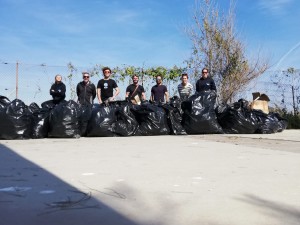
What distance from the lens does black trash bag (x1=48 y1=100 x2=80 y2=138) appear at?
6500 mm

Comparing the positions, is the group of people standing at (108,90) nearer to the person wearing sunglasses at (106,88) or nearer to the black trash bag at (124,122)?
the person wearing sunglasses at (106,88)

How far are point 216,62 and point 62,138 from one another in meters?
7.17

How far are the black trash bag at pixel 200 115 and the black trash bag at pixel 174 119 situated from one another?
0.11 metres

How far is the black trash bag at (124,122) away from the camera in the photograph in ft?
23.4

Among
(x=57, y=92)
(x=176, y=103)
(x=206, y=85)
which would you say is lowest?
(x=176, y=103)

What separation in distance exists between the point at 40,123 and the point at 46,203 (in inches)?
186

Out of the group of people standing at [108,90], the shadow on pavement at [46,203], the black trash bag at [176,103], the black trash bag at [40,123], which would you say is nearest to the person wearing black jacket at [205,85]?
the group of people standing at [108,90]

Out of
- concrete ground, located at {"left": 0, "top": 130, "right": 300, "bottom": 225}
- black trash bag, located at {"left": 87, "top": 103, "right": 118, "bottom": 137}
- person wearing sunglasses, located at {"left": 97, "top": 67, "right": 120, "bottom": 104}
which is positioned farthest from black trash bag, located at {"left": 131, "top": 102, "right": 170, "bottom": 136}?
concrete ground, located at {"left": 0, "top": 130, "right": 300, "bottom": 225}

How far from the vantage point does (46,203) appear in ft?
6.85

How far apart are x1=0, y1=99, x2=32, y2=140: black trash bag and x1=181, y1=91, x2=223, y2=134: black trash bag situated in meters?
3.06

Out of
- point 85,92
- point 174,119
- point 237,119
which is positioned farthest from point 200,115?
point 85,92

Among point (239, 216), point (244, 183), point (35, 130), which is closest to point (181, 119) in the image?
point (35, 130)

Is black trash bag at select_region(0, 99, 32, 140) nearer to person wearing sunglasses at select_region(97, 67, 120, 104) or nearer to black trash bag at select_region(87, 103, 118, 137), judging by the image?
black trash bag at select_region(87, 103, 118, 137)

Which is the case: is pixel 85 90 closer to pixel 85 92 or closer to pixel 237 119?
pixel 85 92
